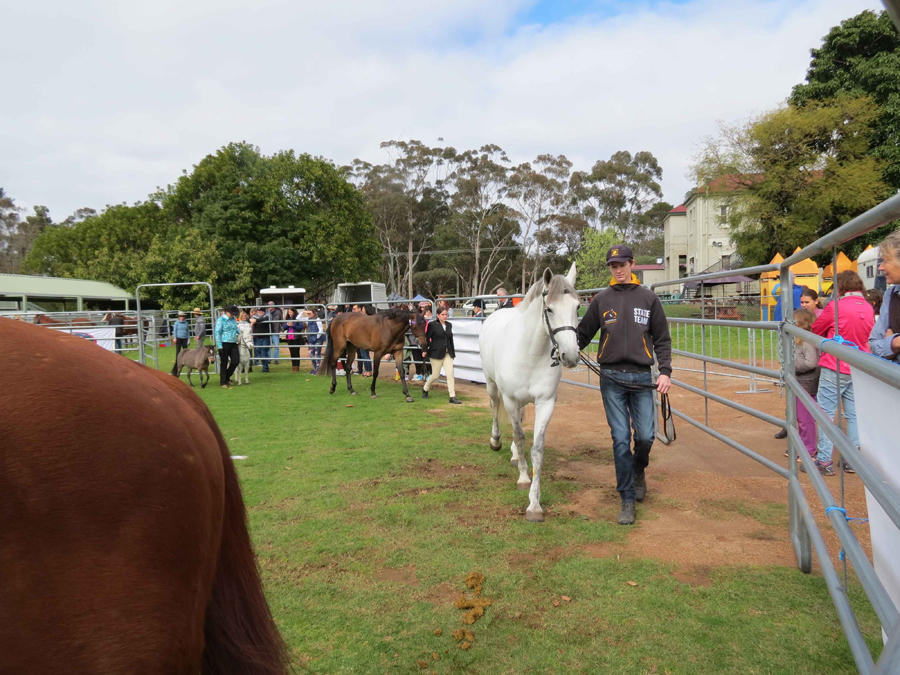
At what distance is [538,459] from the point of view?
4.55 metres

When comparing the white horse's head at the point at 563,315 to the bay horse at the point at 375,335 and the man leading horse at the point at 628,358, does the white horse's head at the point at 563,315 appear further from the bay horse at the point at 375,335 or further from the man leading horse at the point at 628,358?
the bay horse at the point at 375,335

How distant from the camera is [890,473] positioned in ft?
4.31

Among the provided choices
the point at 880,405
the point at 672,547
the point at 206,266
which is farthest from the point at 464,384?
the point at 206,266

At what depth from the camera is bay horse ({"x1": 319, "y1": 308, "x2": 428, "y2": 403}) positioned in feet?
36.1

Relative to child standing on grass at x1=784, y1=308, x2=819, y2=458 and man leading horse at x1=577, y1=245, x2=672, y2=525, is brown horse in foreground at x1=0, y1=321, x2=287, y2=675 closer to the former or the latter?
man leading horse at x1=577, y1=245, x2=672, y2=525

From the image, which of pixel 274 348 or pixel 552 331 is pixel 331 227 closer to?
pixel 274 348

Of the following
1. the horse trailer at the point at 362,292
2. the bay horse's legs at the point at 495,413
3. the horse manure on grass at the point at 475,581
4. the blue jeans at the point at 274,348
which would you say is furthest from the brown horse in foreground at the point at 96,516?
the horse trailer at the point at 362,292

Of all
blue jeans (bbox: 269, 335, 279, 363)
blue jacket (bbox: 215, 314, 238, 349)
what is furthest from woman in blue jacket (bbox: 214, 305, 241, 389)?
blue jeans (bbox: 269, 335, 279, 363)

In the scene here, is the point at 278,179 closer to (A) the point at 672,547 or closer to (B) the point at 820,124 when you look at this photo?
(B) the point at 820,124

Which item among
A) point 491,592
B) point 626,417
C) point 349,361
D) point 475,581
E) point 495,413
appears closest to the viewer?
point 491,592

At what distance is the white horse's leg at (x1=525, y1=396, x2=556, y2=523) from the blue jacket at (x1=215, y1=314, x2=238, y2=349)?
32.0 feet

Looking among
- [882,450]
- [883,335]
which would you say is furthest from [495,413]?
[882,450]

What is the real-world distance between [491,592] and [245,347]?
12.2 meters

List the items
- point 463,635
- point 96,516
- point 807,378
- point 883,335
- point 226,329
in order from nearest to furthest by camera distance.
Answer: point 96,516 < point 883,335 < point 463,635 < point 807,378 < point 226,329
